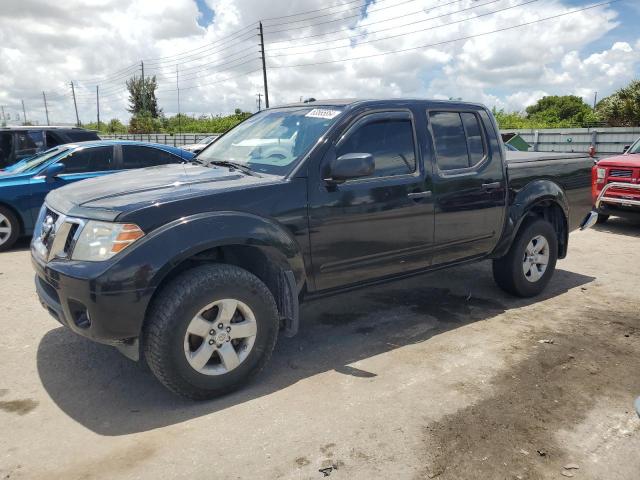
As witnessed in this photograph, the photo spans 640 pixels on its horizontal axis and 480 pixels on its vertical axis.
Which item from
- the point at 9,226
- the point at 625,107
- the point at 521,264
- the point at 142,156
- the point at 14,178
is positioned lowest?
the point at 521,264

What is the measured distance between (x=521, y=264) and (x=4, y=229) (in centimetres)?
667

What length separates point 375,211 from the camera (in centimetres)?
385

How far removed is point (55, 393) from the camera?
11.0 ft

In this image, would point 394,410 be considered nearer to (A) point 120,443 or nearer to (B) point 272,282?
(B) point 272,282

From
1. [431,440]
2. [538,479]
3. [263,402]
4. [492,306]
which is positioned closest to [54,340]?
[263,402]

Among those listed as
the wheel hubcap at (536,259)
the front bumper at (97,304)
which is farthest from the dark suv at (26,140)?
the wheel hubcap at (536,259)

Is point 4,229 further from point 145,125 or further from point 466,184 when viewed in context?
point 145,125

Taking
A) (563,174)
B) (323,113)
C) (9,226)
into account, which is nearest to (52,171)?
(9,226)

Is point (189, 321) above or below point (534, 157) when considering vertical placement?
below

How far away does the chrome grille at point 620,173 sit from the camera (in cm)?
859

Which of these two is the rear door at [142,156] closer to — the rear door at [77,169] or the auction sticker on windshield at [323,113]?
the rear door at [77,169]

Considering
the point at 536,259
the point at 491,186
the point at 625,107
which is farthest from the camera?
the point at 625,107

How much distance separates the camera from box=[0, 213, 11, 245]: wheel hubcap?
7.27 metres

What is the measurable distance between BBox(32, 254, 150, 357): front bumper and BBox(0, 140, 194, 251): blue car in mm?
4250
